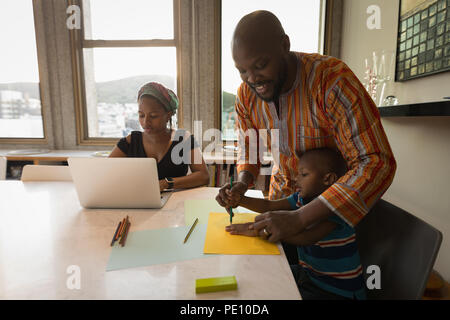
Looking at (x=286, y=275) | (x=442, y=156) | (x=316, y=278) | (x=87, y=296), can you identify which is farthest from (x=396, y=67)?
(x=87, y=296)

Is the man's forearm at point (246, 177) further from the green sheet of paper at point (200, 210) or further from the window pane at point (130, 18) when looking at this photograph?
the window pane at point (130, 18)

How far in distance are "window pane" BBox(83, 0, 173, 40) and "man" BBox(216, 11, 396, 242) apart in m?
2.70

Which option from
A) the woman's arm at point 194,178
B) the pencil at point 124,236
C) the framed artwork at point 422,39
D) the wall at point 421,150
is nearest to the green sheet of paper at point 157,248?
the pencil at point 124,236

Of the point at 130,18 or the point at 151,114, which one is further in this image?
the point at 130,18

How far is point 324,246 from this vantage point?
937 mm

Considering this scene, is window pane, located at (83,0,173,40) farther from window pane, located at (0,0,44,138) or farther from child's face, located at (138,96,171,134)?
child's face, located at (138,96,171,134)

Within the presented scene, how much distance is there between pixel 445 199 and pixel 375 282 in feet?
2.61

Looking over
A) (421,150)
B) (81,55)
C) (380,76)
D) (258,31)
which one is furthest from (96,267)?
(81,55)

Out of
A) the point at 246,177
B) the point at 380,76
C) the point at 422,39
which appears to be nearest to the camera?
the point at 246,177

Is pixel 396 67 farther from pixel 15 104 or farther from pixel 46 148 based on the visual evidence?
pixel 15 104

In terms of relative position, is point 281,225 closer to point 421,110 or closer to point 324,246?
point 324,246

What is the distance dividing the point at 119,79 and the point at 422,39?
9.98 ft

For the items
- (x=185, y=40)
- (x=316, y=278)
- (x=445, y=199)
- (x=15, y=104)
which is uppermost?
(x=185, y=40)

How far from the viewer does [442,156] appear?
138cm
